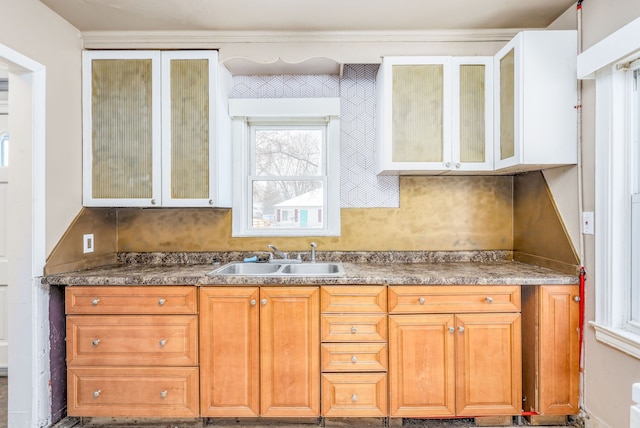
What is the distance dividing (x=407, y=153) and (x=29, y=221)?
7.66ft

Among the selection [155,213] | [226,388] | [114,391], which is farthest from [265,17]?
[114,391]

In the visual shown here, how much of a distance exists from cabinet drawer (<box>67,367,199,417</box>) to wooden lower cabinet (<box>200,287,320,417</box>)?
0.33 feet

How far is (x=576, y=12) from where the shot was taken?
82.8 inches

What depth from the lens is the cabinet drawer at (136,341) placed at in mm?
2066

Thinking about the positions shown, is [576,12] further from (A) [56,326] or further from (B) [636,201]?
(A) [56,326]

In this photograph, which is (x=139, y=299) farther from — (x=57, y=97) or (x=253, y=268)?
(x=57, y=97)

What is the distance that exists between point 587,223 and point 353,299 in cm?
140

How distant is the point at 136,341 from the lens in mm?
2074

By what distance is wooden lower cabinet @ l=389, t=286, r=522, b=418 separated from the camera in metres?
2.04

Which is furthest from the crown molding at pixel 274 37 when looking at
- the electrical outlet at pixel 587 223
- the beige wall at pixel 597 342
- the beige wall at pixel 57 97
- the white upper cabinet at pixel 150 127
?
the electrical outlet at pixel 587 223

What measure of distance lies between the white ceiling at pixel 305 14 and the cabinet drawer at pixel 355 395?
2.18 meters

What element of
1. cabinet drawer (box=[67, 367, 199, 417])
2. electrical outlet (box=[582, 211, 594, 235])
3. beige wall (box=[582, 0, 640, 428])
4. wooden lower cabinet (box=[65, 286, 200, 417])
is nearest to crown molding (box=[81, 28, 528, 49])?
beige wall (box=[582, 0, 640, 428])

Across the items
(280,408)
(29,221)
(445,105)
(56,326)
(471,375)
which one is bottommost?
(280,408)

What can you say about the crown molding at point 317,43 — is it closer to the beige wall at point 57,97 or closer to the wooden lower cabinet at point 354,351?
the beige wall at point 57,97
